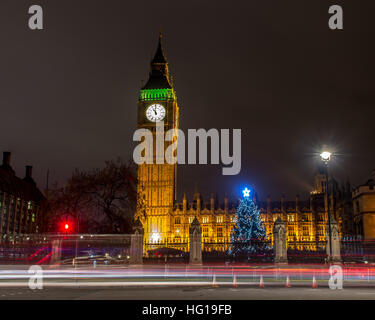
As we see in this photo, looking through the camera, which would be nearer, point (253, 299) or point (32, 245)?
point (253, 299)

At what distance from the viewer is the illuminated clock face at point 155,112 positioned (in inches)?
3942

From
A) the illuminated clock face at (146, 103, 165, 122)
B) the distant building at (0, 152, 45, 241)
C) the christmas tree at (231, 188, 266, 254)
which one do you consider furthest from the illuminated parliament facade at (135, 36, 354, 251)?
the christmas tree at (231, 188, 266, 254)

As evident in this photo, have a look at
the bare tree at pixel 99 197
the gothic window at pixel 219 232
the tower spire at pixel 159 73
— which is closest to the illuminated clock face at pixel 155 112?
the tower spire at pixel 159 73

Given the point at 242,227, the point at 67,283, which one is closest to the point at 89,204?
the point at 67,283

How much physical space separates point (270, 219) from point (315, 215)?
10990mm

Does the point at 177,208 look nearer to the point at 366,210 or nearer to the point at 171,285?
the point at 366,210

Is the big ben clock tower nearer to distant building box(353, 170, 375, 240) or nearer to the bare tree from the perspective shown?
distant building box(353, 170, 375, 240)

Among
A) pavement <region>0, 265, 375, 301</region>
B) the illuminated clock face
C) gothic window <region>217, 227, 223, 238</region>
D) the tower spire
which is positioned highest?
the tower spire

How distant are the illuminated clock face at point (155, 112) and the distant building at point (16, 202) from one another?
105 feet

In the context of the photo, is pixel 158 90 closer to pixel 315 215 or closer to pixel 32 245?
pixel 315 215

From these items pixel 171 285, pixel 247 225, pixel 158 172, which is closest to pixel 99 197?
pixel 171 285

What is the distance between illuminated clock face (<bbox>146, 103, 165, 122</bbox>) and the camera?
328 feet

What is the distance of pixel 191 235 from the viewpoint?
3142 cm

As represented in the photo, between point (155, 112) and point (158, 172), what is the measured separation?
14658 mm
